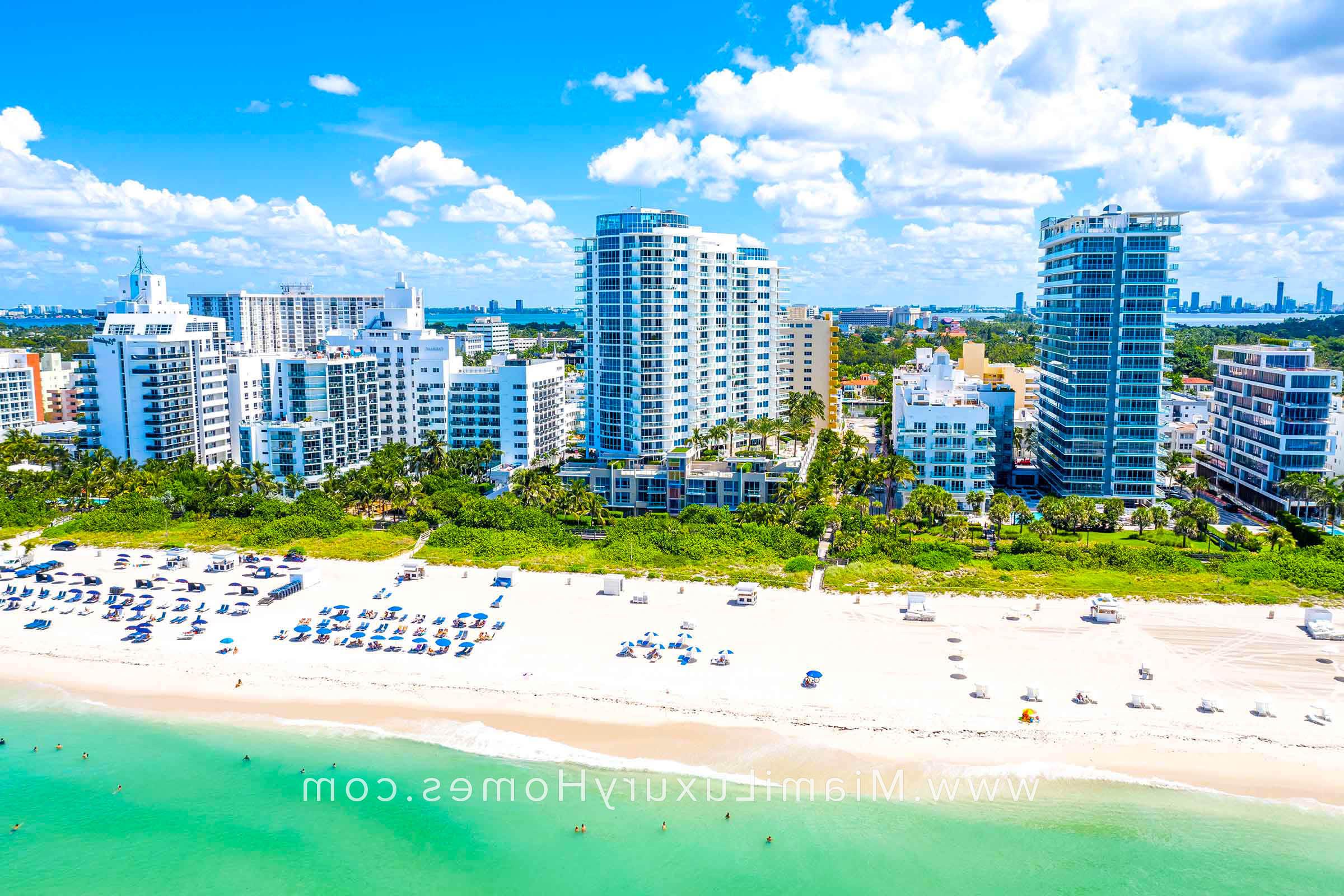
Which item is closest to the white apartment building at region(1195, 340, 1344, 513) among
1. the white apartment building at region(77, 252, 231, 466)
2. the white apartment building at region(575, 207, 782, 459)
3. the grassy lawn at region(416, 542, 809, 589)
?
the grassy lawn at region(416, 542, 809, 589)

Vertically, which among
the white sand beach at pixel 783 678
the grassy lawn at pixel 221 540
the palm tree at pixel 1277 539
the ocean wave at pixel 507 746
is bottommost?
the ocean wave at pixel 507 746

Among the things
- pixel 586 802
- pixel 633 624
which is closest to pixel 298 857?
pixel 586 802

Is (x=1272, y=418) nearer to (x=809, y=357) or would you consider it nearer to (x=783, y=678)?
(x=783, y=678)

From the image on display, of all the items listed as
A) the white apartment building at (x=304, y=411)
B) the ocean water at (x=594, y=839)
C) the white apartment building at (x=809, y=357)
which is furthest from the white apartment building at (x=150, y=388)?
the white apartment building at (x=809, y=357)

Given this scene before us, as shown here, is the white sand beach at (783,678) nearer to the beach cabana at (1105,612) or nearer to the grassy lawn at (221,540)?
the beach cabana at (1105,612)

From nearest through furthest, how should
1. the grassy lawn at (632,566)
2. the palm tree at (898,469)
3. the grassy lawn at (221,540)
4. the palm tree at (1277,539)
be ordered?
the grassy lawn at (632,566) → the palm tree at (1277,539) → the grassy lawn at (221,540) → the palm tree at (898,469)

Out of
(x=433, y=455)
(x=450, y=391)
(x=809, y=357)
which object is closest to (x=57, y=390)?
(x=450, y=391)
